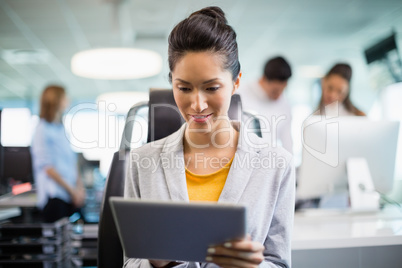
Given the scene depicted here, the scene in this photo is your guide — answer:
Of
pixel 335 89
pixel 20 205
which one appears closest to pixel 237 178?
pixel 335 89

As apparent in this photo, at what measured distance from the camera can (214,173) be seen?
42.4 inches

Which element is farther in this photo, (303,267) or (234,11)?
(234,11)

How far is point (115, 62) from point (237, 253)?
113 inches

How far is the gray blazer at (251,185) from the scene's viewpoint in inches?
39.0

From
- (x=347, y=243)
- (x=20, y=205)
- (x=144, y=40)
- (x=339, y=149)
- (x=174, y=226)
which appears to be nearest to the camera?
(x=174, y=226)

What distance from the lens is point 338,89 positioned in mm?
2471

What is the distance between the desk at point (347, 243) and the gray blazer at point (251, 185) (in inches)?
9.9

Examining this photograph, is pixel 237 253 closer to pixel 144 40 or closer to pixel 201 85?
pixel 201 85

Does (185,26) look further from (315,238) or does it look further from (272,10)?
(272,10)

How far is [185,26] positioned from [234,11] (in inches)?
143

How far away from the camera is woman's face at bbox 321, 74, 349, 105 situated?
8.05 feet

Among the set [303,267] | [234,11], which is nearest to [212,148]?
[303,267]

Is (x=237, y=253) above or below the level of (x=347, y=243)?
above

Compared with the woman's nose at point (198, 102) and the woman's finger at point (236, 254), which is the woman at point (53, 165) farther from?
the woman's finger at point (236, 254)
